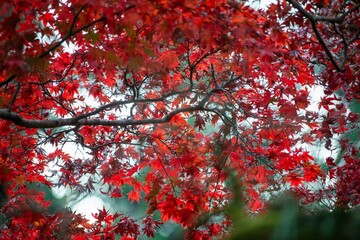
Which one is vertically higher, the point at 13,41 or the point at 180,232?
the point at 13,41

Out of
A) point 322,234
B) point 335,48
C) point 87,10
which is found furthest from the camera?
point 335,48

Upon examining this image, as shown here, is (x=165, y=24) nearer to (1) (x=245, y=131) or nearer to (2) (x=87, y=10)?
(2) (x=87, y=10)

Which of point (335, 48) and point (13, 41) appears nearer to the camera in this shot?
point (13, 41)

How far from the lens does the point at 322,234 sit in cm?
102

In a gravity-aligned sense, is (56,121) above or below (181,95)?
below

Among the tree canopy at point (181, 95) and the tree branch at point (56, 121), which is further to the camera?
the tree branch at point (56, 121)

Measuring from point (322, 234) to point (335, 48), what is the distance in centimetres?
457

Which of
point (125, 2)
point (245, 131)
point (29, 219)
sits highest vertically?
point (245, 131)

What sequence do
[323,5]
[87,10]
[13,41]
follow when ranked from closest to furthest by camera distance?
[13,41] → [87,10] → [323,5]

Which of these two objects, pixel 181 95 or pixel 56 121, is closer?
pixel 56 121

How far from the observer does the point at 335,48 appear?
5148 millimetres

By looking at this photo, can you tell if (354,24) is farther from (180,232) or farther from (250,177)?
(180,232)

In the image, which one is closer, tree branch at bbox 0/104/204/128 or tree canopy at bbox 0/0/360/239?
tree canopy at bbox 0/0/360/239

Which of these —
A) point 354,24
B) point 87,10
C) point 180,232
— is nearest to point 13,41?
point 87,10
